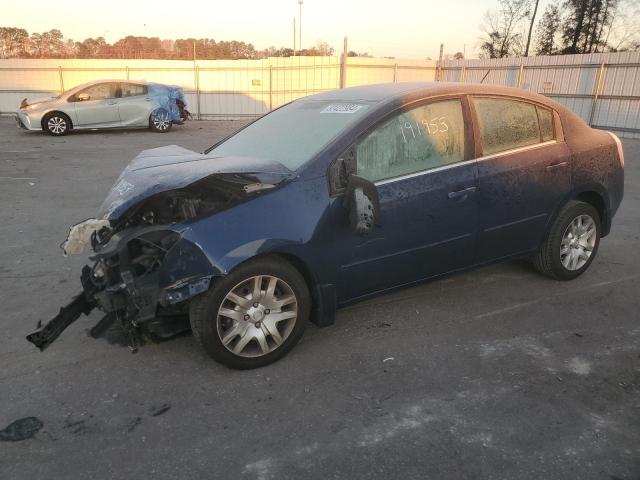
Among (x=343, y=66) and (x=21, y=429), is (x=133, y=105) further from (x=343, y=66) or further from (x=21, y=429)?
(x=21, y=429)

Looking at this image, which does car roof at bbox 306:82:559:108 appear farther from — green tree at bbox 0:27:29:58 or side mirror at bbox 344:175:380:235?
green tree at bbox 0:27:29:58

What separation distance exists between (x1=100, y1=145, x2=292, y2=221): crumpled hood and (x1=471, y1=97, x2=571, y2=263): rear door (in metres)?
1.57

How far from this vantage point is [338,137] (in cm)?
330

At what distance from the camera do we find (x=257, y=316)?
121 inches

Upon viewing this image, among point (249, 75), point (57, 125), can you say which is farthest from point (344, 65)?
point (57, 125)

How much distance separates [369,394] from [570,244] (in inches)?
101

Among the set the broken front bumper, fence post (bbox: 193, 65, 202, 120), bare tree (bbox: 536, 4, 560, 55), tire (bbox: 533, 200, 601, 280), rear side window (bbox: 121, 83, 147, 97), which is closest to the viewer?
the broken front bumper

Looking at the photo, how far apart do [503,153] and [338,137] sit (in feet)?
4.48

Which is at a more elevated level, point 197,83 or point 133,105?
point 197,83

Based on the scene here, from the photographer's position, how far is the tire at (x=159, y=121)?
53.0 ft

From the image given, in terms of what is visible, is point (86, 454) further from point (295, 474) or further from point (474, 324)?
point (474, 324)

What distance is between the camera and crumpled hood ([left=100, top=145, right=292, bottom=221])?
2.92m

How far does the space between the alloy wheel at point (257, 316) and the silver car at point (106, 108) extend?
14.1 m

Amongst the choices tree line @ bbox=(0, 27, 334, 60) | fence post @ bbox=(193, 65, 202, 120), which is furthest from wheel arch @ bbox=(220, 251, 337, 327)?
tree line @ bbox=(0, 27, 334, 60)
